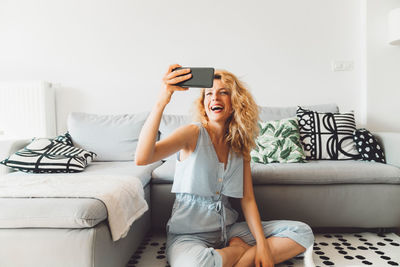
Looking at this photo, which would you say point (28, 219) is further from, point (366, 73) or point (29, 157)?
point (366, 73)

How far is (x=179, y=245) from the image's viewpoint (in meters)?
1.10

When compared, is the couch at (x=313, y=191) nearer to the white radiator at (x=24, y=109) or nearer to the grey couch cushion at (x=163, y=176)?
the grey couch cushion at (x=163, y=176)

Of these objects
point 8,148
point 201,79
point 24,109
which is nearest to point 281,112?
point 201,79

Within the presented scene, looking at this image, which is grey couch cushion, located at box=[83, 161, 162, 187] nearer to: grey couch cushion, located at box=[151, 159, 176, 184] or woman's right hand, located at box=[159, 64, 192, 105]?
grey couch cushion, located at box=[151, 159, 176, 184]

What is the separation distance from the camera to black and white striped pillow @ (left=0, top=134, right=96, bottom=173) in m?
1.56

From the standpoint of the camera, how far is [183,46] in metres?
2.45

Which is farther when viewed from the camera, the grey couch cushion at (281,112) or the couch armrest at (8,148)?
the grey couch cushion at (281,112)

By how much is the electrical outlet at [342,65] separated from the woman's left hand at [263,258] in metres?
1.89

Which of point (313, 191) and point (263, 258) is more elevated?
point (313, 191)

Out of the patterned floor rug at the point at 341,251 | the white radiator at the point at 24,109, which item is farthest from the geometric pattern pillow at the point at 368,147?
the white radiator at the point at 24,109

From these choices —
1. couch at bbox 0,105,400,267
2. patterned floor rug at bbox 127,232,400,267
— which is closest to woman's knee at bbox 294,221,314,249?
patterned floor rug at bbox 127,232,400,267

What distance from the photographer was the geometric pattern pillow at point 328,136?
1.91 metres

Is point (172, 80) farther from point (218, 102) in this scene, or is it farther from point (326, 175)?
point (326, 175)

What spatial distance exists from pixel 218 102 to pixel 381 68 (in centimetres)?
193
